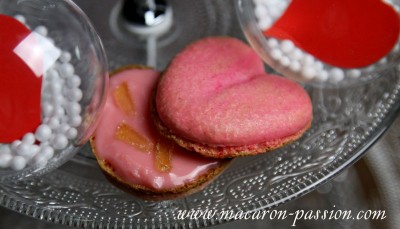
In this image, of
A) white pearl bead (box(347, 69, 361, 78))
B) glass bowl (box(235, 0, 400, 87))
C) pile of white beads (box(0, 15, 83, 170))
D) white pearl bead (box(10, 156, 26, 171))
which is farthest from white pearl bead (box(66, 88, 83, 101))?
white pearl bead (box(347, 69, 361, 78))

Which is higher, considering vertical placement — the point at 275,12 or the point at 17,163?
the point at 275,12

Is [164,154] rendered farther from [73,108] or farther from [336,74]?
[336,74]

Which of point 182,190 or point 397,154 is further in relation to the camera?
point 397,154

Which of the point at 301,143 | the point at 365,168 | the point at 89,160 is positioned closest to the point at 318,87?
the point at 301,143

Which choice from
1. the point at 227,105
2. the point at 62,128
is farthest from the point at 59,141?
the point at 227,105

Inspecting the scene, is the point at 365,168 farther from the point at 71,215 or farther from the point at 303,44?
the point at 71,215

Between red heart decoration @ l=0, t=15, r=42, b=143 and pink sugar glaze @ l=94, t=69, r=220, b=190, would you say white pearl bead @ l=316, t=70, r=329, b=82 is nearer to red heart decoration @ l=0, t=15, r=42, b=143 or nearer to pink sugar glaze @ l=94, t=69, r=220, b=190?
pink sugar glaze @ l=94, t=69, r=220, b=190
